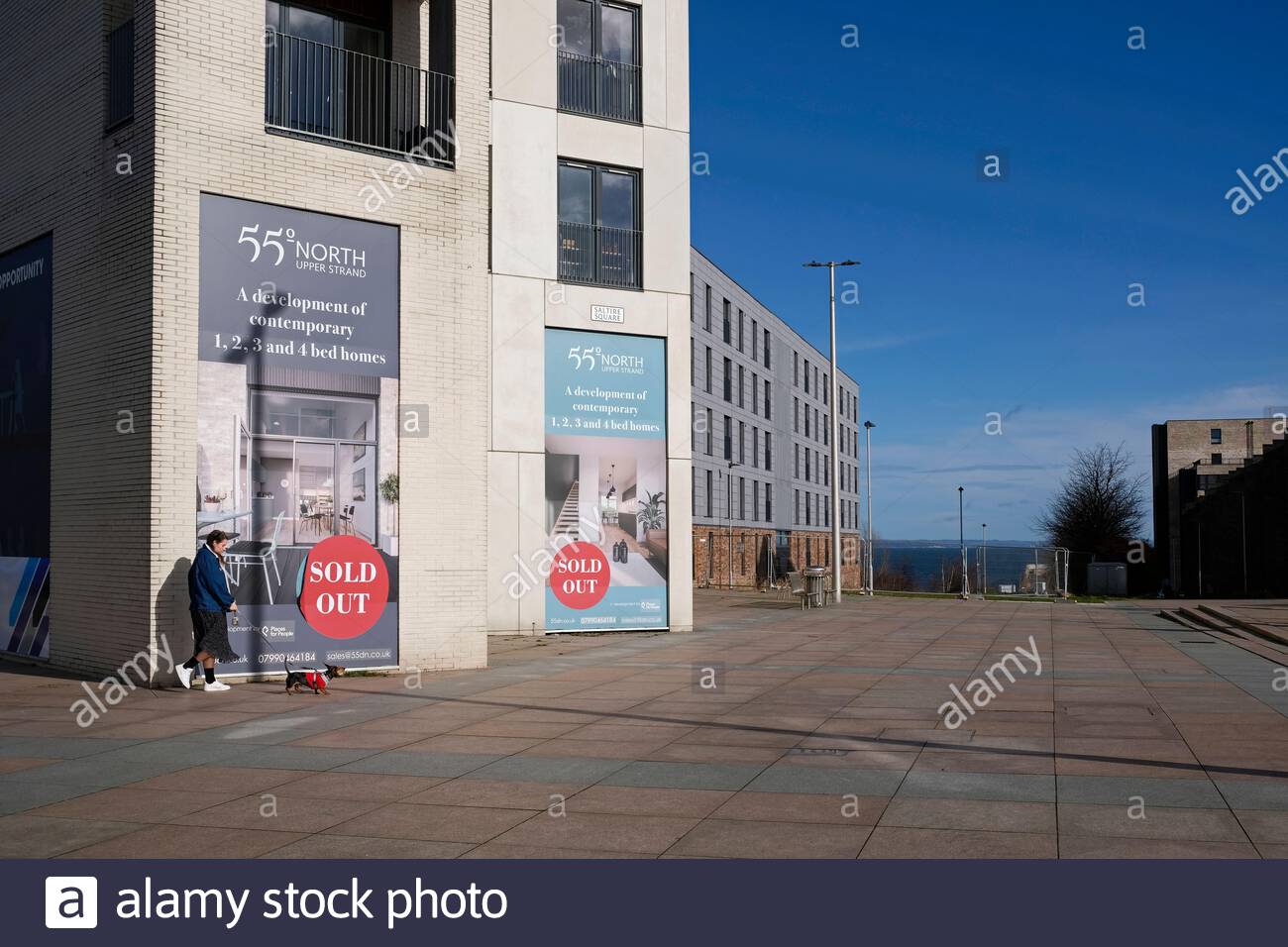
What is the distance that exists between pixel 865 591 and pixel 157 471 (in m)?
33.4

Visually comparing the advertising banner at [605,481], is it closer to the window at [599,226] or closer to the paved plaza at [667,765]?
the window at [599,226]

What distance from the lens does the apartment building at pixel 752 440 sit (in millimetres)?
52844

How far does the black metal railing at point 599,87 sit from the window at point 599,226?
3.72 ft

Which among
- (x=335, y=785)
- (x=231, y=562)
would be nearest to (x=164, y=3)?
(x=231, y=562)

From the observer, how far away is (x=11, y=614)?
56.7ft

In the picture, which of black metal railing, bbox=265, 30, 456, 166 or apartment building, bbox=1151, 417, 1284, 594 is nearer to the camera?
black metal railing, bbox=265, 30, 456, 166

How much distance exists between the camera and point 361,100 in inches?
655

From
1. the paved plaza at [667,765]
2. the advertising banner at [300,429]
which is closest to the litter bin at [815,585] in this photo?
the paved plaza at [667,765]

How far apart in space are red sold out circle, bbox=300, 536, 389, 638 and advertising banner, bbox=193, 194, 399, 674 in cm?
1

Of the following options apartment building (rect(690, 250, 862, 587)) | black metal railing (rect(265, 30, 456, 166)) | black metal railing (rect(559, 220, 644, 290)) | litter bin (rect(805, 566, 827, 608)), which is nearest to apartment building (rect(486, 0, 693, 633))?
black metal railing (rect(559, 220, 644, 290))

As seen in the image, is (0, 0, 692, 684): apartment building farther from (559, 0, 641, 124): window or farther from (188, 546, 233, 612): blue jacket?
(559, 0, 641, 124): window

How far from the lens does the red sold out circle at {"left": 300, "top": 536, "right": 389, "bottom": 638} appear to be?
14773 millimetres

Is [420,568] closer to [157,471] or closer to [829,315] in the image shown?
[157,471]

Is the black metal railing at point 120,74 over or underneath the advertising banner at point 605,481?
over
